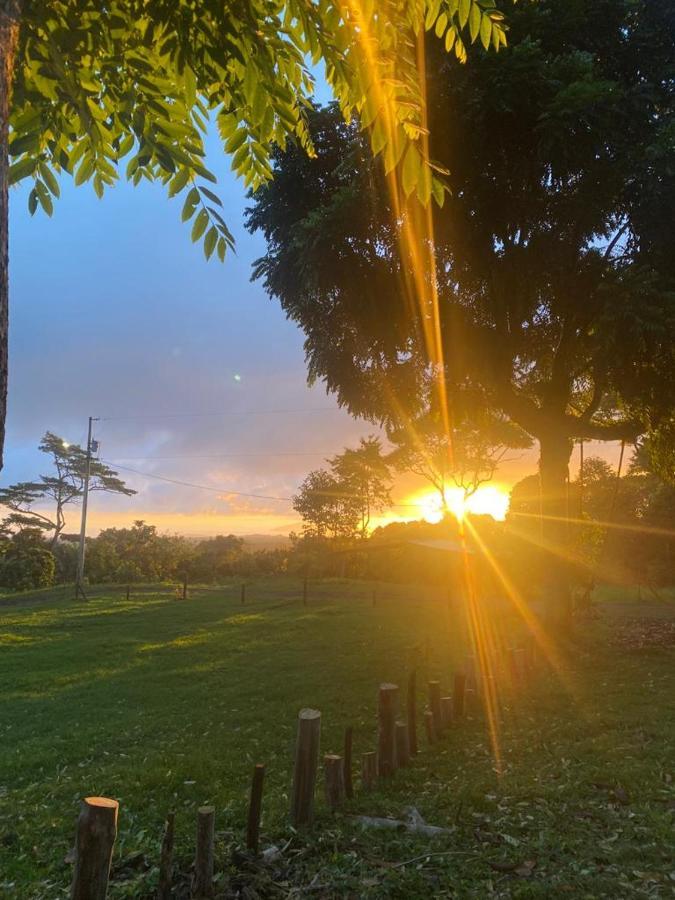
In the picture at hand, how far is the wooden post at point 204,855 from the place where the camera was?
12.1 ft

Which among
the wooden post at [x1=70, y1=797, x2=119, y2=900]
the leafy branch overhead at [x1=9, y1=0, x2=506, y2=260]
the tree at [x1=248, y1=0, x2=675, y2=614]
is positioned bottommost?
the wooden post at [x1=70, y1=797, x2=119, y2=900]

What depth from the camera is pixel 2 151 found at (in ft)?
5.98

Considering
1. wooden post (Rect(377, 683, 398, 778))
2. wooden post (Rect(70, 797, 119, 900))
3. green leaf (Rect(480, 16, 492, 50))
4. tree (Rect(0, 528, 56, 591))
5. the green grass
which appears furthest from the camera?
tree (Rect(0, 528, 56, 591))

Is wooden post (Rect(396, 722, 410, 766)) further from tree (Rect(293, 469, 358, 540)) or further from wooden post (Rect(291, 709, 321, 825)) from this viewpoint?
tree (Rect(293, 469, 358, 540))

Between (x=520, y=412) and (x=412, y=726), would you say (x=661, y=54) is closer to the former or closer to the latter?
(x=520, y=412)

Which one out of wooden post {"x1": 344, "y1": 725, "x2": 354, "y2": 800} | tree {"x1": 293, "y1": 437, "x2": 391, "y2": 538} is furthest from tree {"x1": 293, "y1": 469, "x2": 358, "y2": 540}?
wooden post {"x1": 344, "y1": 725, "x2": 354, "y2": 800}

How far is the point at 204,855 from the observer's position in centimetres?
371

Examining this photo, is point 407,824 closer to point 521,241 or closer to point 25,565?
point 521,241

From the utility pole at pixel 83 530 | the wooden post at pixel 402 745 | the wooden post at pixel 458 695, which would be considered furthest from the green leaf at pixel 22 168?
the utility pole at pixel 83 530

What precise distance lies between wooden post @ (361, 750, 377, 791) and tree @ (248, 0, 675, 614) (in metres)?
9.18

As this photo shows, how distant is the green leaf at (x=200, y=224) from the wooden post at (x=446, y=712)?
23.1 feet

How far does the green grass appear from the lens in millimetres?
4098

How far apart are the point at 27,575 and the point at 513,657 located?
38033mm

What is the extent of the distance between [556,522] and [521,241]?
7207 millimetres
